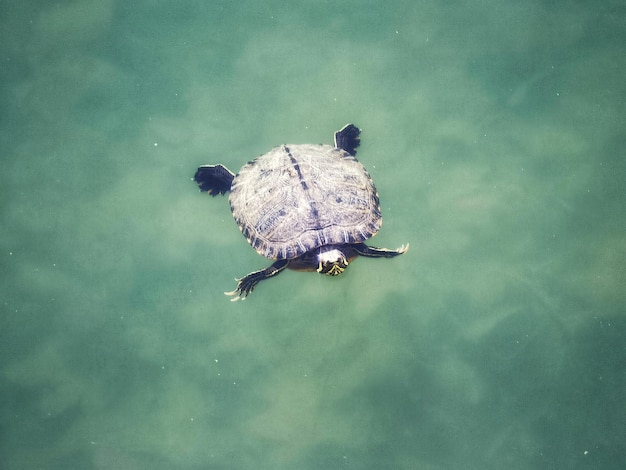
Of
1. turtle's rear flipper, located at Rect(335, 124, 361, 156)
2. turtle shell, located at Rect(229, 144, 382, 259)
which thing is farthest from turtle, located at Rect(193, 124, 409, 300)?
turtle's rear flipper, located at Rect(335, 124, 361, 156)

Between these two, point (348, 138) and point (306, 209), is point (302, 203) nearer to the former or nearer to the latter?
point (306, 209)

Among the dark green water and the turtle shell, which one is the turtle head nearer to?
the turtle shell

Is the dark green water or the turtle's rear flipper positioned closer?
the dark green water

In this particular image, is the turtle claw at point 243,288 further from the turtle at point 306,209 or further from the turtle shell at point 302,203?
the turtle shell at point 302,203

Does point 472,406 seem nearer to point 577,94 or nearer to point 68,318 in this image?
point 577,94

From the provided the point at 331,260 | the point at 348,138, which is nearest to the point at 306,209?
the point at 331,260

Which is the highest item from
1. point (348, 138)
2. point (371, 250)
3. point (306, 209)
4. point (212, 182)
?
point (348, 138)

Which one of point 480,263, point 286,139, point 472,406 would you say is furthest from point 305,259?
point 472,406
